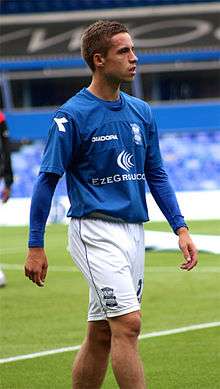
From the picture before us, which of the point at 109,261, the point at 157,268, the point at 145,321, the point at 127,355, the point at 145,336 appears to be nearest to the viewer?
the point at 127,355

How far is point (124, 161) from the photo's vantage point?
5805 mm

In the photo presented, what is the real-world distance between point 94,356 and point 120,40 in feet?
5.51

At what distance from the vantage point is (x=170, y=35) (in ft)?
125

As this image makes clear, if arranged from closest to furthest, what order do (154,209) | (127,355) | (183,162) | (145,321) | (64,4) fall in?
1. (127,355)
2. (145,321)
3. (154,209)
4. (183,162)
5. (64,4)

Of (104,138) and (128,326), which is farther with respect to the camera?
(104,138)

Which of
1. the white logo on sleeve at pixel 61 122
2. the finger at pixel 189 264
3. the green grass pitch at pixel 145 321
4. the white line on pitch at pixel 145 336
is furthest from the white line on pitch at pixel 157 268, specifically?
the white logo on sleeve at pixel 61 122

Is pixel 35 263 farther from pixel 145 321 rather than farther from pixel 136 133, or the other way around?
pixel 145 321

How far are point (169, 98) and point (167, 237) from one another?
19033 mm

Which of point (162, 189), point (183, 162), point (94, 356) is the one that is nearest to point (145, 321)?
point (162, 189)

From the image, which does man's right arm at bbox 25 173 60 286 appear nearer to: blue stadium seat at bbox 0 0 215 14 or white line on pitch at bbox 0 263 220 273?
white line on pitch at bbox 0 263 220 273

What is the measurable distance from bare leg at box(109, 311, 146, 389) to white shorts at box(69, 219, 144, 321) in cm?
8

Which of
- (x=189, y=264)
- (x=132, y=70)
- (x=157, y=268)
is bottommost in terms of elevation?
(x=157, y=268)

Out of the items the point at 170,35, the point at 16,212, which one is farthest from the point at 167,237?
the point at 170,35

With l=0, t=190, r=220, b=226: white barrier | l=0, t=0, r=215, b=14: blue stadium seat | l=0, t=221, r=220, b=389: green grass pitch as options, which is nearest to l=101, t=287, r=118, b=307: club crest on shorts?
l=0, t=221, r=220, b=389: green grass pitch
